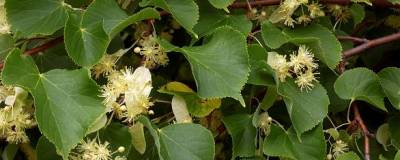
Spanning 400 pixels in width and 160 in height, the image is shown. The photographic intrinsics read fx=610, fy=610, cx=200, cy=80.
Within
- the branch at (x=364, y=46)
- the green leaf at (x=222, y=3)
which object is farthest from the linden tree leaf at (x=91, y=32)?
the branch at (x=364, y=46)

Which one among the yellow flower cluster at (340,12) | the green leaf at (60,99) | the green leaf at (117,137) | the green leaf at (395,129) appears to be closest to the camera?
the green leaf at (60,99)

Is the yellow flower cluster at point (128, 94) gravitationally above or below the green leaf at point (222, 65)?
below

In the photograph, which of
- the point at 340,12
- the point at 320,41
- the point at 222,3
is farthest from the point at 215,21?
the point at 340,12

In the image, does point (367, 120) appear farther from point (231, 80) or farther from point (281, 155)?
point (231, 80)

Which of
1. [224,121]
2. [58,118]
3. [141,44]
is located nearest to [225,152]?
[224,121]

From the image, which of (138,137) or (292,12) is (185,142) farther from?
(292,12)

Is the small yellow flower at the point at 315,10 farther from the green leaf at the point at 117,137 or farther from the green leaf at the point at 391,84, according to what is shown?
the green leaf at the point at 117,137

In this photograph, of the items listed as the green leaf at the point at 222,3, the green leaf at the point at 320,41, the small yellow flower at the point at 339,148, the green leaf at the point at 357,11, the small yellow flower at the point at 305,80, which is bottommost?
the small yellow flower at the point at 339,148
